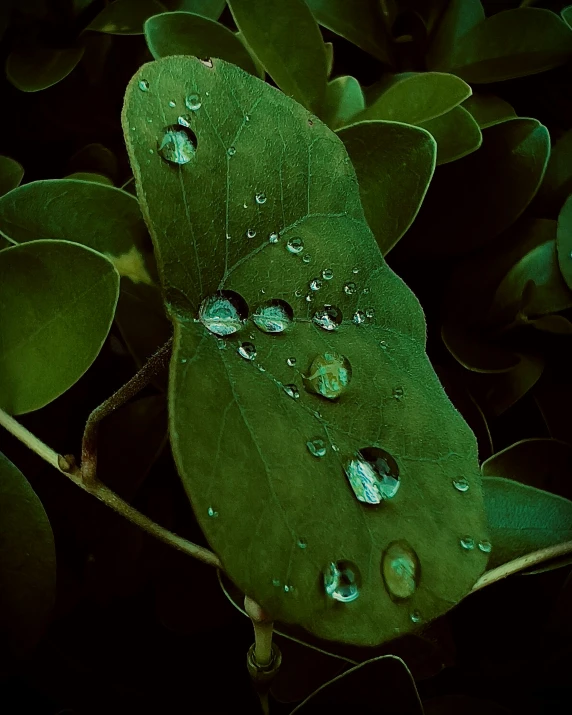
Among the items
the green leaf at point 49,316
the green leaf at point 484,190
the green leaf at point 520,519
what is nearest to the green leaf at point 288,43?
the green leaf at point 484,190

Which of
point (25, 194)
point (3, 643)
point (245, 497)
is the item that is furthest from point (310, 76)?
point (3, 643)

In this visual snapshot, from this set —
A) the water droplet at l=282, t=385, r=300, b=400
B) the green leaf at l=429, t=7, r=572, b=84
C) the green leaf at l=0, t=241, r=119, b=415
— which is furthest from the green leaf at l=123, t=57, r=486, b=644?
the green leaf at l=429, t=7, r=572, b=84

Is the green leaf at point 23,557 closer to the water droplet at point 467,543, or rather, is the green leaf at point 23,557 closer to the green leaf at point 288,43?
the water droplet at point 467,543

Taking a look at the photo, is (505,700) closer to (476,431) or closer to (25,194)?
(476,431)

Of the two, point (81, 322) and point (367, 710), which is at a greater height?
point (81, 322)

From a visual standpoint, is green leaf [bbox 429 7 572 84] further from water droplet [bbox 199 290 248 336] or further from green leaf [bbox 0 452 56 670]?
green leaf [bbox 0 452 56 670]

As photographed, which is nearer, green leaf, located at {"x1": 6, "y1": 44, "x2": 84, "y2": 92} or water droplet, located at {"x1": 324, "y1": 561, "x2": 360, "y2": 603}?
water droplet, located at {"x1": 324, "y1": 561, "x2": 360, "y2": 603}
